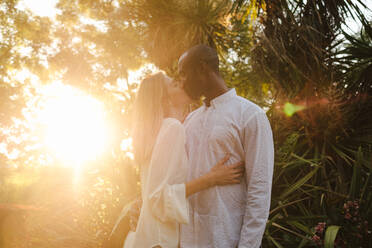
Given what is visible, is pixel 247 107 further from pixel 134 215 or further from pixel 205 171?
pixel 134 215

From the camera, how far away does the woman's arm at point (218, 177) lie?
1609mm

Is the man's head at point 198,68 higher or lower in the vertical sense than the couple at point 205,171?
higher

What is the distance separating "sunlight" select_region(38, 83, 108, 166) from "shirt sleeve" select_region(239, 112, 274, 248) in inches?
306

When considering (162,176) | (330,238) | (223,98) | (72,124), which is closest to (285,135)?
(330,238)

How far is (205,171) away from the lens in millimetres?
1731

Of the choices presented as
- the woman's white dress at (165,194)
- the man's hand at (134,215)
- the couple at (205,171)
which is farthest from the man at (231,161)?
the man's hand at (134,215)

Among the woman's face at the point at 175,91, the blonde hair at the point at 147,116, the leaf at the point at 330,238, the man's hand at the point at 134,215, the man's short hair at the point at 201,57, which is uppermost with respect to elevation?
the man's short hair at the point at 201,57

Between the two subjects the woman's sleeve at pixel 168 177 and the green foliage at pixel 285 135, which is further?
the green foliage at pixel 285 135

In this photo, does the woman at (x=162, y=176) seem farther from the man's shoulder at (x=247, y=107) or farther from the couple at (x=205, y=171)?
the man's shoulder at (x=247, y=107)

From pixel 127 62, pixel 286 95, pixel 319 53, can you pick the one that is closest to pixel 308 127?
pixel 286 95

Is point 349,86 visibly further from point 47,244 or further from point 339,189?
point 47,244

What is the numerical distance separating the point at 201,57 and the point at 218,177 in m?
0.81

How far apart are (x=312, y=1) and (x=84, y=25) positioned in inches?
397

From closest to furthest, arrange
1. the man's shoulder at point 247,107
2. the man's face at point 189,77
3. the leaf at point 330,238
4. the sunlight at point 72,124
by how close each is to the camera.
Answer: the man's shoulder at point 247,107
the man's face at point 189,77
the leaf at point 330,238
the sunlight at point 72,124
